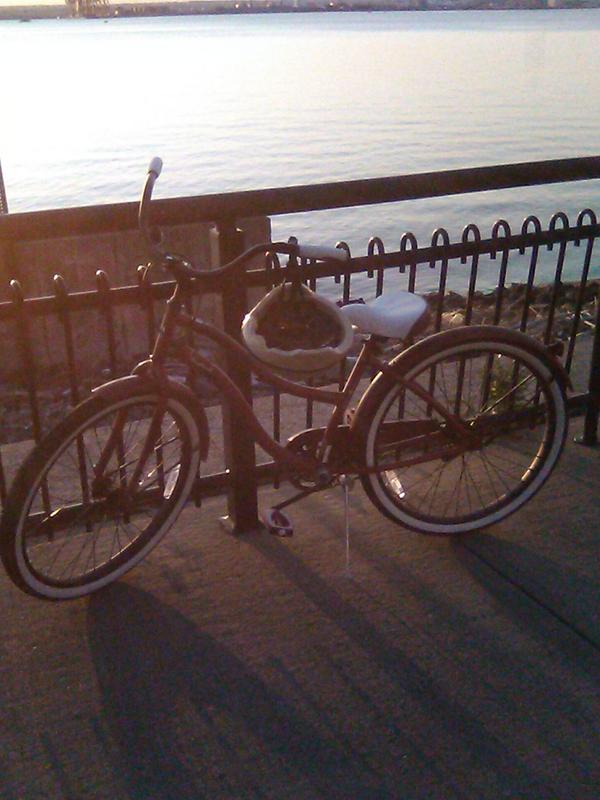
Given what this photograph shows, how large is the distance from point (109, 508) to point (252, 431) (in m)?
0.63

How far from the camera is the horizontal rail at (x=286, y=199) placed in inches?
129

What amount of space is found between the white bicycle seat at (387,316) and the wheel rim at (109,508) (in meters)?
0.73

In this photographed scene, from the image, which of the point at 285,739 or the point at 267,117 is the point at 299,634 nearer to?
the point at 285,739

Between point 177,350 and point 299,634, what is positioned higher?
point 177,350

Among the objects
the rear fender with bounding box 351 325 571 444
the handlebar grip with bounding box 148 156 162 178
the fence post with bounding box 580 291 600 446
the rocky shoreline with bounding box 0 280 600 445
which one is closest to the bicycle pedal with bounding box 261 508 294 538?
the rear fender with bounding box 351 325 571 444

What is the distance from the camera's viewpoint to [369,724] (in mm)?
2971

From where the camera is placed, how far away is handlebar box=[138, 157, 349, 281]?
9.59 ft

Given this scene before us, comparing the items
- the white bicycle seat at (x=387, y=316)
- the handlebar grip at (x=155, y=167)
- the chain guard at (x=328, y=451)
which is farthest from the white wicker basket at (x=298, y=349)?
the handlebar grip at (x=155, y=167)

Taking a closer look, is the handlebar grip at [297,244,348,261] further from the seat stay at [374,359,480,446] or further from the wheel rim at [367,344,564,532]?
the wheel rim at [367,344,564,532]

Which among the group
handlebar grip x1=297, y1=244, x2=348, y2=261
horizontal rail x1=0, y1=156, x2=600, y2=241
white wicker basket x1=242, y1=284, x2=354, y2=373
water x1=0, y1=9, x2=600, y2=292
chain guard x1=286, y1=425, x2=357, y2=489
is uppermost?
horizontal rail x1=0, y1=156, x2=600, y2=241

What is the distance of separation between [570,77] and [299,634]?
7383 cm

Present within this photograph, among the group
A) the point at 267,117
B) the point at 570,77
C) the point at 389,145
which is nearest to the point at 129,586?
the point at 389,145

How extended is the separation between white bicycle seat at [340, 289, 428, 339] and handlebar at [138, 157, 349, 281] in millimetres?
223

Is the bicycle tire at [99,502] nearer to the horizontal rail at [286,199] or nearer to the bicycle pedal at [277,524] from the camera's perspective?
the bicycle pedal at [277,524]
